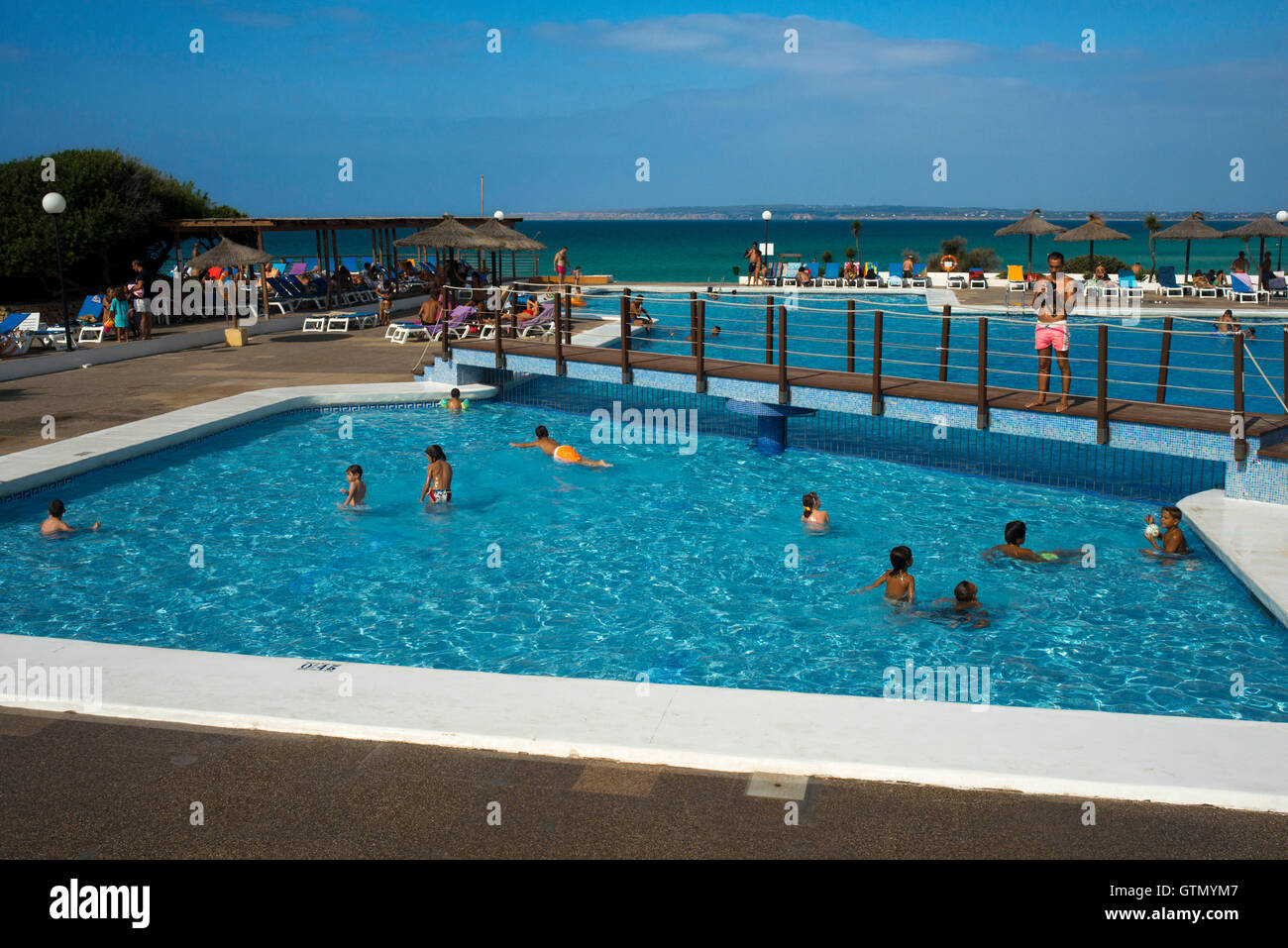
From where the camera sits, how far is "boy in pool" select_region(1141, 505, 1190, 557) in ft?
30.5

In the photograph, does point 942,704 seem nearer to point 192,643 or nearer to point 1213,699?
point 1213,699

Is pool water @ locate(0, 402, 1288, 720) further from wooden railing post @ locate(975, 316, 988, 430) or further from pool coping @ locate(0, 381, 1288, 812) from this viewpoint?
pool coping @ locate(0, 381, 1288, 812)

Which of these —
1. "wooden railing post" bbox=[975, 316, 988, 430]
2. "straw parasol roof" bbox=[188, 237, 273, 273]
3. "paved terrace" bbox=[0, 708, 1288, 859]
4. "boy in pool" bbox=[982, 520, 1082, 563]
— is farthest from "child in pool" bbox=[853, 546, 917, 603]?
"straw parasol roof" bbox=[188, 237, 273, 273]

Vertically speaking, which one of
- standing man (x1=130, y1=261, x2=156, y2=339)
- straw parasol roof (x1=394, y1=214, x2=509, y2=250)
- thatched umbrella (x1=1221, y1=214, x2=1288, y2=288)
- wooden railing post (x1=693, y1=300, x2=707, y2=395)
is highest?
thatched umbrella (x1=1221, y1=214, x2=1288, y2=288)

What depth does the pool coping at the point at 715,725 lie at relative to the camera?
16.1ft

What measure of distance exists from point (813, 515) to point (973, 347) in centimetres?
1347

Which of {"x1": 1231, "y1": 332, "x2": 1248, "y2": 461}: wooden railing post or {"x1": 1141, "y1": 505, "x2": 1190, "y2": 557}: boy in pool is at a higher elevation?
{"x1": 1231, "y1": 332, "x2": 1248, "y2": 461}: wooden railing post

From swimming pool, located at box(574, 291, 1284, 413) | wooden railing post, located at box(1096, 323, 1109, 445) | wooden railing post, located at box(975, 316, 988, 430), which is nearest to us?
wooden railing post, located at box(1096, 323, 1109, 445)

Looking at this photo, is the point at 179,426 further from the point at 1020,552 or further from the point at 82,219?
the point at 82,219

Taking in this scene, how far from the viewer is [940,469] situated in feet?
42.0

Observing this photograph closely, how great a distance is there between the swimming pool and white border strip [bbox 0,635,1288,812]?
325 inches

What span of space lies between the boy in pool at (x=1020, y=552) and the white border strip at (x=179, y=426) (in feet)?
30.8
